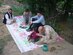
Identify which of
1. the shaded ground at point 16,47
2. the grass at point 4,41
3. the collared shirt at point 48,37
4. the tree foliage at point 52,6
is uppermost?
the tree foliage at point 52,6

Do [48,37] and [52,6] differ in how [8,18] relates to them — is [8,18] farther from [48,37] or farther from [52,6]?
[48,37]

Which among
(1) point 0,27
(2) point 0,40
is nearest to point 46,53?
(2) point 0,40

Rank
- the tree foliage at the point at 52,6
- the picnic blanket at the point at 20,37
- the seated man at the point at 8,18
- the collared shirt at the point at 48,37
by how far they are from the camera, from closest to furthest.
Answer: the picnic blanket at the point at 20,37 → the collared shirt at the point at 48,37 → the tree foliage at the point at 52,6 → the seated man at the point at 8,18

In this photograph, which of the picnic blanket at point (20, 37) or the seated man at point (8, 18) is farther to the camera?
the seated man at point (8, 18)

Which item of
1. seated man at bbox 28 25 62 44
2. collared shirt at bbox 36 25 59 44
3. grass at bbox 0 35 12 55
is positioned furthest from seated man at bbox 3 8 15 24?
collared shirt at bbox 36 25 59 44

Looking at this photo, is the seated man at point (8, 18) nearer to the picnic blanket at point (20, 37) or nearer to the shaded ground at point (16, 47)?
the picnic blanket at point (20, 37)

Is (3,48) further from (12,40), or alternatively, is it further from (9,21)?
(9,21)

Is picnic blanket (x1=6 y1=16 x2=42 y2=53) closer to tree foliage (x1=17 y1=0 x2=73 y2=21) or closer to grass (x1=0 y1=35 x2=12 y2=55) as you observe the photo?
grass (x1=0 y1=35 x2=12 y2=55)

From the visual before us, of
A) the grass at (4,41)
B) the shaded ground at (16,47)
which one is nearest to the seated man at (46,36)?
the shaded ground at (16,47)

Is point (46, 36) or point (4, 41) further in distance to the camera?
point (4, 41)

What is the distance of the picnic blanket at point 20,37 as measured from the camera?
5.91 m

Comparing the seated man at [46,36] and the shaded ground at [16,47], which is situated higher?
the seated man at [46,36]

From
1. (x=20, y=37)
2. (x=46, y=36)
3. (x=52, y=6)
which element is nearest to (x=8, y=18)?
(x=20, y=37)

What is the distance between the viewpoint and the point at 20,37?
6.64 metres
